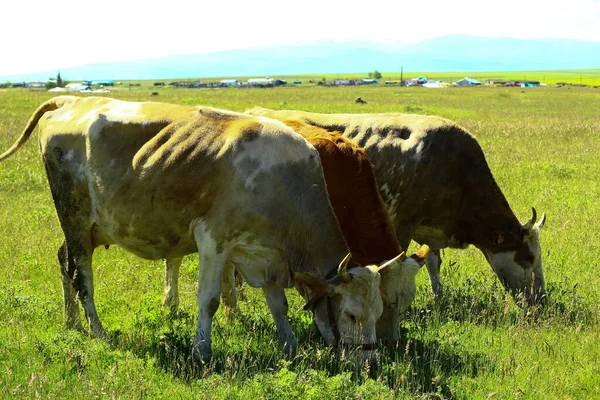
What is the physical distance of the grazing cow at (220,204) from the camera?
22.3ft

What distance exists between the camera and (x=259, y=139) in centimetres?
700

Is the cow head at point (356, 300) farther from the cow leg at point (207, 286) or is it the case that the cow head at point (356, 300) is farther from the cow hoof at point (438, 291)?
the cow hoof at point (438, 291)

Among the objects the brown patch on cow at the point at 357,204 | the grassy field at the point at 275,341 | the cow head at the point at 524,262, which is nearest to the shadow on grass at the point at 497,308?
the grassy field at the point at 275,341

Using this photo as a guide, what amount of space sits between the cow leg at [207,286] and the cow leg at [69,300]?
1.68m

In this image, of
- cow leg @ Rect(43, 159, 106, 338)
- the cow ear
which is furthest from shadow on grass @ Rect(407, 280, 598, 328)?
cow leg @ Rect(43, 159, 106, 338)

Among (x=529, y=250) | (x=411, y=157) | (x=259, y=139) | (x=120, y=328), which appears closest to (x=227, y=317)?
(x=120, y=328)

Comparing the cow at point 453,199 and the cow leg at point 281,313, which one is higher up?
the cow at point 453,199

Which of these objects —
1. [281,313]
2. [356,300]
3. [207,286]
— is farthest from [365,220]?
[207,286]

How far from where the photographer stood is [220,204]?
6.84 meters

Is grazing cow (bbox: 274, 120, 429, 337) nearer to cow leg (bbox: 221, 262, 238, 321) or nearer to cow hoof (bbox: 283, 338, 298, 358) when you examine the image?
cow hoof (bbox: 283, 338, 298, 358)

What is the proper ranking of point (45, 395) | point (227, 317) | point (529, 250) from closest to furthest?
point (45, 395) → point (227, 317) → point (529, 250)

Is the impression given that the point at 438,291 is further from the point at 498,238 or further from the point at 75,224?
the point at 75,224

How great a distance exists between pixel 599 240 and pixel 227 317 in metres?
6.79

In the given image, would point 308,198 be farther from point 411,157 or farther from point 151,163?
point 411,157
